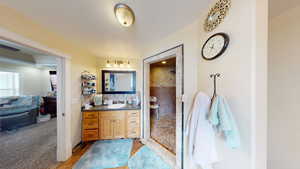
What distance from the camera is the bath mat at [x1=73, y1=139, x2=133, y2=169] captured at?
1830mm

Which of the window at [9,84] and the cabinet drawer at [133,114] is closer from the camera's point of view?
the cabinet drawer at [133,114]

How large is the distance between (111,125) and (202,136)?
2226mm

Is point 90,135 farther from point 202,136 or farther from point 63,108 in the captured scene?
point 202,136

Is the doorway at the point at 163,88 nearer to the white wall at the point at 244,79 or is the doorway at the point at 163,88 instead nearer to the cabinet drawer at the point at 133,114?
the cabinet drawer at the point at 133,114

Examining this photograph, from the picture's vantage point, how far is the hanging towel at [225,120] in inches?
34.5

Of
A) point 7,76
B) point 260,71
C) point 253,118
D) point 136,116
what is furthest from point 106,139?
point 7,76

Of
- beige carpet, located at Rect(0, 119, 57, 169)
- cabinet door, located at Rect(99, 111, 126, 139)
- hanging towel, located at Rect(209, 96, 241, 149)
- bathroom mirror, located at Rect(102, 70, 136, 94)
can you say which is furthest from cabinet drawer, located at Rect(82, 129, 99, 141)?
hanging towel, located at Rect(209, 96, 241, 149)

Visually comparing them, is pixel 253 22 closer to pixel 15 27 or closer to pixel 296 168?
pixel 296 168

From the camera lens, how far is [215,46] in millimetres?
1110

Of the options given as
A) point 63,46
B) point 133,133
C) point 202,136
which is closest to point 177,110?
point 202,136

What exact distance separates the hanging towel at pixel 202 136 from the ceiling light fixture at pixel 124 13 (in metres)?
1.37

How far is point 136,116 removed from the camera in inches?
107

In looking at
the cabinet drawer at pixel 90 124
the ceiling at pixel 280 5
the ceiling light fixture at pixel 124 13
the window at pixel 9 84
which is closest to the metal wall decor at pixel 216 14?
the ceiling at pixel 280 5

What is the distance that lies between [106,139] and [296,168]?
3.17 m
